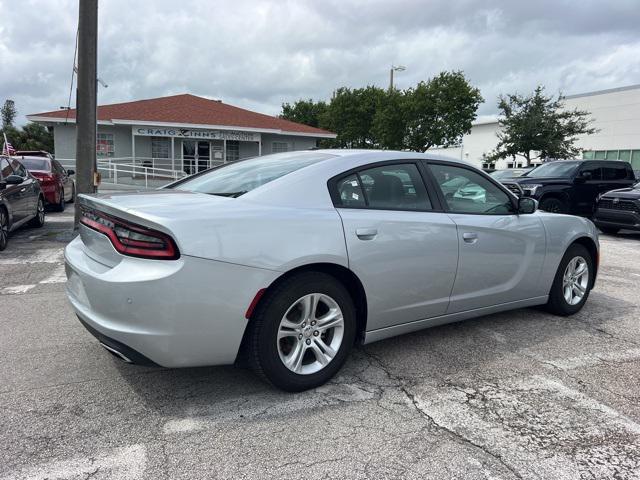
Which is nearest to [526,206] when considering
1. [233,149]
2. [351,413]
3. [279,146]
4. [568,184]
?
[351,413]

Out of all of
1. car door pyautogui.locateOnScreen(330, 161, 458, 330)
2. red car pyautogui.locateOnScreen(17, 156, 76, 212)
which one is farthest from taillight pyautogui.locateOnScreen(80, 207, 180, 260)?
red car pyautogui.locateOnScreen(17, 156, 76, 212)

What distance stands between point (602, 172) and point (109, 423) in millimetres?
14128

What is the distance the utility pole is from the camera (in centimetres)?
845

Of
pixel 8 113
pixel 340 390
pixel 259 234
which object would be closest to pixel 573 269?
pixel 340 390

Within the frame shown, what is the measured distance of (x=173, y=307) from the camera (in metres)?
2.56

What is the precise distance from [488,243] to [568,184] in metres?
10.2

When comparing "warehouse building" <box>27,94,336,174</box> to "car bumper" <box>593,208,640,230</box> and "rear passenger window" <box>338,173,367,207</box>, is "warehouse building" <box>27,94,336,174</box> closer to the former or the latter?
"car bumper" <box>593,208,640,230</box>

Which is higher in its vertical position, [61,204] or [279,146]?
[279,146]

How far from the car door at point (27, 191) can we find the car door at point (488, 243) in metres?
7.73

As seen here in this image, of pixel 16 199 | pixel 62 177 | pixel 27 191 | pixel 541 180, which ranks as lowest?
pixel 16 199

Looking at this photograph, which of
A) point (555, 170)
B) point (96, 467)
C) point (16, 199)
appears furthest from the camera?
point (555, 170)

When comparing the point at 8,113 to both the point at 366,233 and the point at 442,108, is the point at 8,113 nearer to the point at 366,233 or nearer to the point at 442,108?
the point at 442,108

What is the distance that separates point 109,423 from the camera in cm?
270

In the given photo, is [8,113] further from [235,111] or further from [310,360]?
[310,360]
